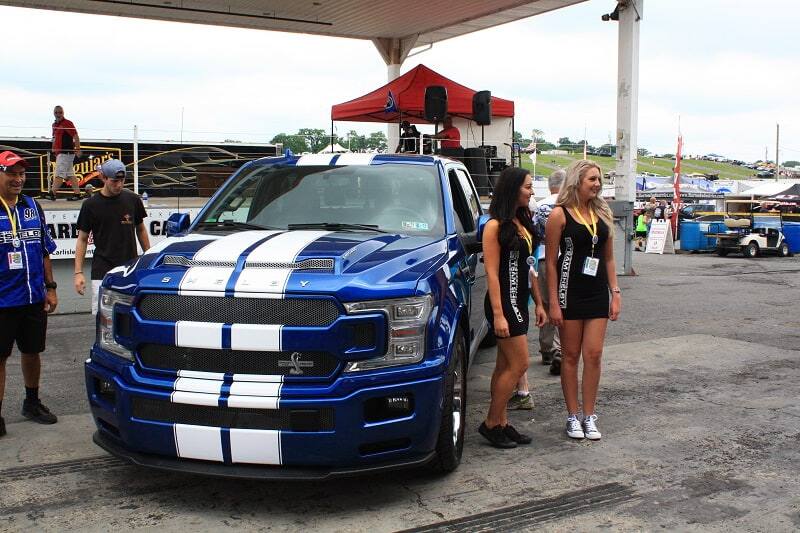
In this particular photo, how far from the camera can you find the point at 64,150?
12.1m

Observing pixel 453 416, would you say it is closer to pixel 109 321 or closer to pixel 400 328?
pixel 400 328

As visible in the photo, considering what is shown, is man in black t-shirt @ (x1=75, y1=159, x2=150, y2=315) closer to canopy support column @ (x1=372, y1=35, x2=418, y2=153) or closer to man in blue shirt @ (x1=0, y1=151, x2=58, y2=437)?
man in blue shirt @ (x1=0, y1=151, x2=58, y2=437)

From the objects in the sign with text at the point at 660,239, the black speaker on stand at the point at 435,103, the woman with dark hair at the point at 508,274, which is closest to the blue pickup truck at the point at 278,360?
the woman with dark hair at the point at 508,274

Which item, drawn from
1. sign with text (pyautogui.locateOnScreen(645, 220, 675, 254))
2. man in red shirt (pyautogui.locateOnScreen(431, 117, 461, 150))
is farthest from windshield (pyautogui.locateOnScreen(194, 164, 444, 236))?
sign with text (pyautogui.locateOnScreen(645, 220, 675, 254))

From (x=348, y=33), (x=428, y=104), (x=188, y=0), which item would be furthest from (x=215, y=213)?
(x=348, y=33)

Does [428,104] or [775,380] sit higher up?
[428,104]

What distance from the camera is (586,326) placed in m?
5.29

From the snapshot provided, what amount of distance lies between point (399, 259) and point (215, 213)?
1.86 m

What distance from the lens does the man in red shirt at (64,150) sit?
12250 mm

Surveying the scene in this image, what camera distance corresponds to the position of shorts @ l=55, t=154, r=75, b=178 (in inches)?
486

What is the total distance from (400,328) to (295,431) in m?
0.73

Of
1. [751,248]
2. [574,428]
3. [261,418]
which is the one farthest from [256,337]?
[751,248]

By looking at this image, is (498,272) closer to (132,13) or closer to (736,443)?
(736,443)

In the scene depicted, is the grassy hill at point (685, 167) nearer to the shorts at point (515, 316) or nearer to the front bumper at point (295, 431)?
the shorts at point (515, 316)
